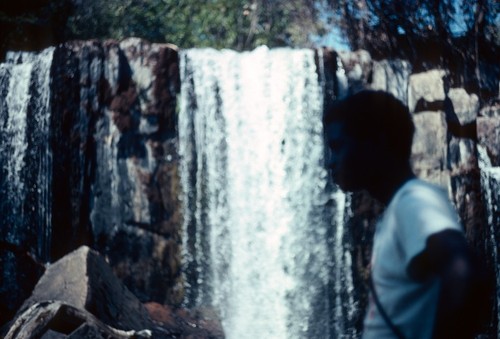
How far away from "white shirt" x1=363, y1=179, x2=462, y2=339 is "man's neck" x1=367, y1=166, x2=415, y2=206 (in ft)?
0.15

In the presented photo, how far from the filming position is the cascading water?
8.50 metres

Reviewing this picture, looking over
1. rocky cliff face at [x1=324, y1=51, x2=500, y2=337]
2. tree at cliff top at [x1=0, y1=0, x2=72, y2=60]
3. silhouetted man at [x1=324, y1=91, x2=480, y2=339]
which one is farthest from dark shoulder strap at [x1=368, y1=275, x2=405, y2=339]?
tree at cliff top at [x1=0, y1=0, x2=72, y2=60]

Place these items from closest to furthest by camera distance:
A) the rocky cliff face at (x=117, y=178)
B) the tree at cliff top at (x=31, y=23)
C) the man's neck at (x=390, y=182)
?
the man's neck at (x=390, y=182)
the rocky cliff face at (x=117, y=178)
the tree at cliff top at (x=31, y=23)

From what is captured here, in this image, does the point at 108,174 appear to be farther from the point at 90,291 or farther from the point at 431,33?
the point at 431,33

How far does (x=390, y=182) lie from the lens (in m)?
1.54

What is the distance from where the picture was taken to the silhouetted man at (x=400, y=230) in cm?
126

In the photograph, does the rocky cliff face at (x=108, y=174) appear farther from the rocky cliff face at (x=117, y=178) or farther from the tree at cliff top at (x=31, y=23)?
the tree at cliff top at (x=31, y=23)

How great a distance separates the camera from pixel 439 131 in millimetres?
8727

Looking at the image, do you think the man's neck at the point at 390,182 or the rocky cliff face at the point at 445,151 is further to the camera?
the rocky cliff face at the point at 445,151

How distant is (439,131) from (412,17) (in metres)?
2.86

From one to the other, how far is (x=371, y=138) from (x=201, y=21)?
11813 millimetres

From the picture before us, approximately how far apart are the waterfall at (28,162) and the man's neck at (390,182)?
724cm

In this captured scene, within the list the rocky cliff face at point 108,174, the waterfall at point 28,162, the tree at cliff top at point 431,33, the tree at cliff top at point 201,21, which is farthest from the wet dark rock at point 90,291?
the tree at cliff top at point 201,21

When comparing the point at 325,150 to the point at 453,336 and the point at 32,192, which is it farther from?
the point at 453,336
